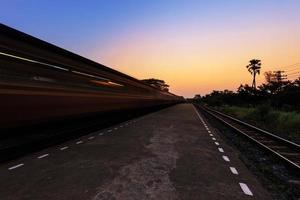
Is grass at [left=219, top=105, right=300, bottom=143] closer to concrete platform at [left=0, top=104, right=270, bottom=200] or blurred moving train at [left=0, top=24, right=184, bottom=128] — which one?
concrete platform at [left=0, top=104, right=270, bottom=200]

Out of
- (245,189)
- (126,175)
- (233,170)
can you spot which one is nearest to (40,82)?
(126,175)

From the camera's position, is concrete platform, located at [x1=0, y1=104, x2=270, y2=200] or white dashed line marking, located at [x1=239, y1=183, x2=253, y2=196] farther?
white dashed line marking, located at [x1=239, y1=183, x2=253, y2=196]

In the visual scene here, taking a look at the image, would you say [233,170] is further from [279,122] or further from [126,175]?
[279,122]

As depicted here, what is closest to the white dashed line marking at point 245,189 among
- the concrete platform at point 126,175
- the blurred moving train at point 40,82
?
the concrete platform at point 126,175

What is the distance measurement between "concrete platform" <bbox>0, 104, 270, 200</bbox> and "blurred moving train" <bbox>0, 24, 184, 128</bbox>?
1.20 meters

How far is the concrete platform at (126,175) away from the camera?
17.4ft

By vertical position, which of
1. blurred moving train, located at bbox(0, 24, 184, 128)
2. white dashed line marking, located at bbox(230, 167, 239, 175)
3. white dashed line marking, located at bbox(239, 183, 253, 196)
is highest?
blurred moving train, located at bbox(0, 24, 184, 128)

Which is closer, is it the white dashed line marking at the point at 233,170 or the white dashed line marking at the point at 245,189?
the white dashed line marking at the point at 245,189

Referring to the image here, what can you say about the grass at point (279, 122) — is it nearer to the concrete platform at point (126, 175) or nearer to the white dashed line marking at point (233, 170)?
the white dashed line marking at point (233, 170)

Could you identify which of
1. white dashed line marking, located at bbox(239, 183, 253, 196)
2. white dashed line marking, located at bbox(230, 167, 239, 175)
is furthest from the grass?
white dashed line marking, located at bbox(239, 183, 253, 196)

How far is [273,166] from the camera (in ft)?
29.8

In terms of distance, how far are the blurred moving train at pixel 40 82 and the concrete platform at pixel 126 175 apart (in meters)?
1.20

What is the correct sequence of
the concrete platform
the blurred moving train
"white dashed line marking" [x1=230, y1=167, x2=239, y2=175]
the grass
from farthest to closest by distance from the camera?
the grass → "white dashed line marking" [x1=230, y1=167, x2=239, y2=175] → the blurred moving train → the concrete platform

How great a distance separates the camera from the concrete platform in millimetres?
5301
